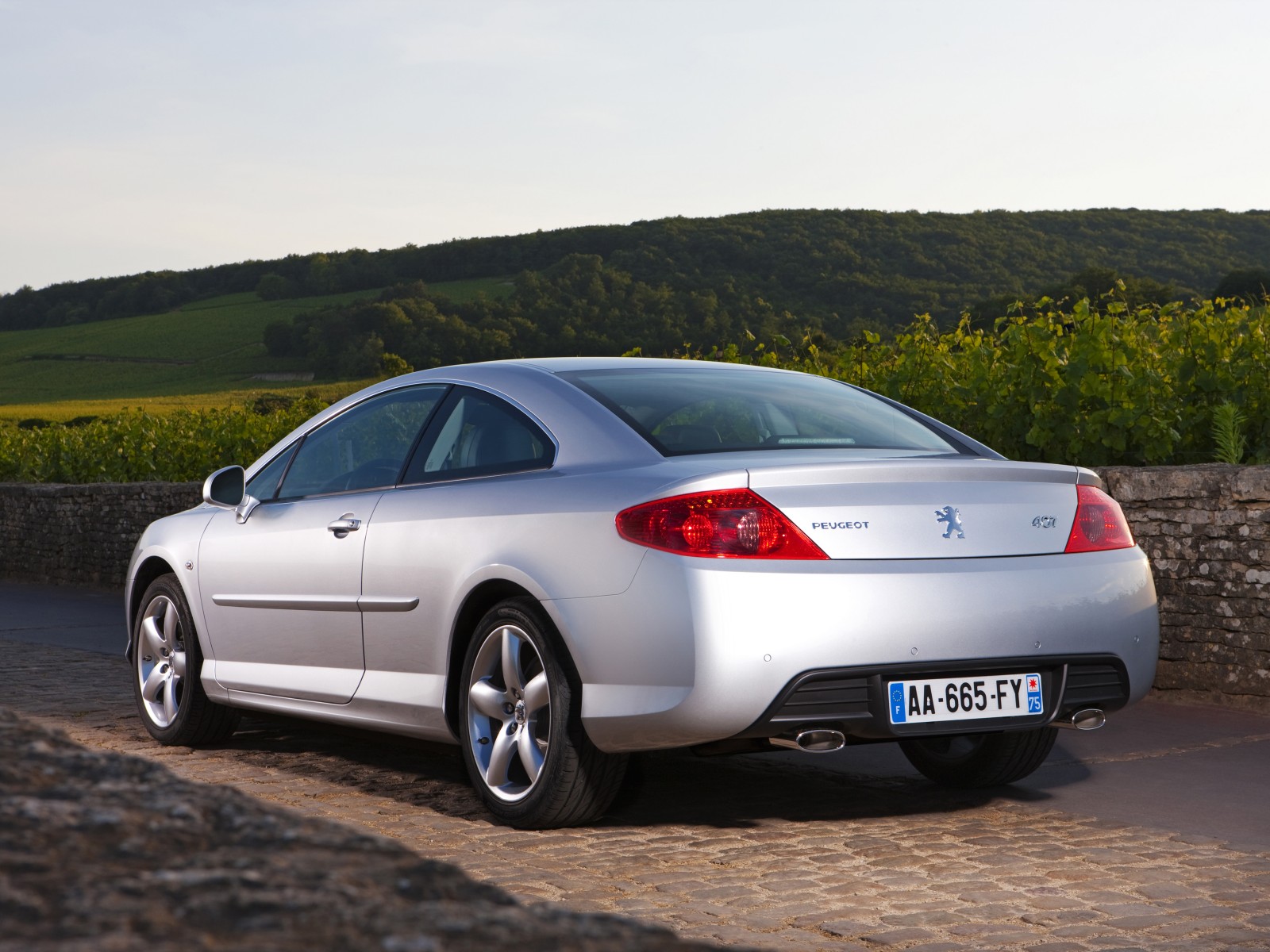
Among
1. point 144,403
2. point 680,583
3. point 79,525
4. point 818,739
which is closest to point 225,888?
point 680,583

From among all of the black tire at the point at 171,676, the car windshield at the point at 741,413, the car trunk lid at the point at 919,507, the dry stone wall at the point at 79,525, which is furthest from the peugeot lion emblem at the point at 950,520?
the dry stone wall at the point at 79,525

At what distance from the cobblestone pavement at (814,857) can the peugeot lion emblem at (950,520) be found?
1.00 meters

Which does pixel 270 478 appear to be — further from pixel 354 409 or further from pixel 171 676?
pixel 171 676

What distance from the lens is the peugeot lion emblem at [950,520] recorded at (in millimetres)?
4895

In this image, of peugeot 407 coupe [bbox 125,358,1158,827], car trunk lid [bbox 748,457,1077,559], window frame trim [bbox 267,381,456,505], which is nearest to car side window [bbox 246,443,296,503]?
window frame trim [bbox 267,381,456,505]

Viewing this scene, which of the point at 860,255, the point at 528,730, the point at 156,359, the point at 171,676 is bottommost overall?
the point at 171,676

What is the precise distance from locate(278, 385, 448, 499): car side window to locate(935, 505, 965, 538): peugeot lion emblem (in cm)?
215

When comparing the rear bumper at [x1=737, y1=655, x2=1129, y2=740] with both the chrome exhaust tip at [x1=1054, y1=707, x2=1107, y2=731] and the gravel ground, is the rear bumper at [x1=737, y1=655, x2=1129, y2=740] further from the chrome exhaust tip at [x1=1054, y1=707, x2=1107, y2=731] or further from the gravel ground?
the gravel ground

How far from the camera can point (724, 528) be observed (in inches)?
185

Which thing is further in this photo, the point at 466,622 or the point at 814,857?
the point at 466,622

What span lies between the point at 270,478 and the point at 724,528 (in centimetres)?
301

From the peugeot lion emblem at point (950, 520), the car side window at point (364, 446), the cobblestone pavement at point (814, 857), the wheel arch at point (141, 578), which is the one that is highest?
the car side window at point (364, 446)

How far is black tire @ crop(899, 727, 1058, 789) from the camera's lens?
589 centimetres

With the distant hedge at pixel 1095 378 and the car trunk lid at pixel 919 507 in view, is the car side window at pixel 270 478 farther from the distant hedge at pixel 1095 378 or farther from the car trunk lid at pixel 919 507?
the distant hedge at pixel 1095 378
